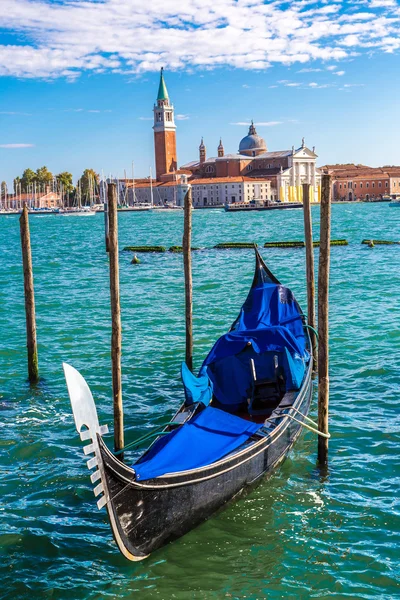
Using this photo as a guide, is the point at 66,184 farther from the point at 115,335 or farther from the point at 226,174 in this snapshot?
the point at 115,335

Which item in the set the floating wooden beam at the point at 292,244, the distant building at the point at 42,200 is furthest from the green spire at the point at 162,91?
the floating wooden beam at the point at 292,244

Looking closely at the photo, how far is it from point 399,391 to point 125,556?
4051mm

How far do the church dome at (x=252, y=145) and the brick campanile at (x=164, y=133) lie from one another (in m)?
8.89

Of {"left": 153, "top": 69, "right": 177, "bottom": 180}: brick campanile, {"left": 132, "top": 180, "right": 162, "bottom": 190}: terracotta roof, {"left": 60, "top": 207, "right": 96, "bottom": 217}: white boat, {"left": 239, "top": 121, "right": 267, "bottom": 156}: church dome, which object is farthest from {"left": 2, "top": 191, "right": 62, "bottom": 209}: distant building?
{"left": 239, "top": 121, "right": 267, "bottom": 156}: church dome

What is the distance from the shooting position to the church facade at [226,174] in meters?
84.2

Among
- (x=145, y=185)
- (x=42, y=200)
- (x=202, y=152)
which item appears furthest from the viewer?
(x=202, y=152)

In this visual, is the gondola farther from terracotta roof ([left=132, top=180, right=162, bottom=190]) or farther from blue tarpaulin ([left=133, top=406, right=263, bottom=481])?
terracotta roof ([left=132, top=180, right=162, bottom=190])

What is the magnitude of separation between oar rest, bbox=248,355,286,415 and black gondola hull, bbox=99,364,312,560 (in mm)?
941

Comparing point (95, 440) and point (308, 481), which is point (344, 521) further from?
point (95, 440)

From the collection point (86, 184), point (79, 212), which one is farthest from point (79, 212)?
point (86, 184)

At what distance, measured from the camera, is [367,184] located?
9344 cm

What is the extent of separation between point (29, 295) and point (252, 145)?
88.1 meters

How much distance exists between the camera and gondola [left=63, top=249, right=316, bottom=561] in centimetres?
379

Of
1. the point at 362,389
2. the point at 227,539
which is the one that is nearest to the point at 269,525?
the point at 227,539
